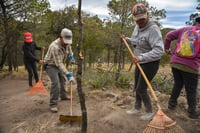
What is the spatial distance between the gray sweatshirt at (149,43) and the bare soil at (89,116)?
109 centimetres

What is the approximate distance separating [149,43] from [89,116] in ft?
5.48

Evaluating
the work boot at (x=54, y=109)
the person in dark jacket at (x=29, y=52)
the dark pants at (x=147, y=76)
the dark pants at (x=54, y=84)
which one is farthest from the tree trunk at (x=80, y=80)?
the person in dark jacket at (x=29, y=52)

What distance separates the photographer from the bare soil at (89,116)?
3.29m

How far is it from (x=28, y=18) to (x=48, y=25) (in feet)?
3.56

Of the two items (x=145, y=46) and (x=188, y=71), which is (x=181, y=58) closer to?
(x=188, y=71)

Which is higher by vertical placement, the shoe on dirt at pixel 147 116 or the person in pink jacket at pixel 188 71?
the person in pink jacket at pixel 188 71

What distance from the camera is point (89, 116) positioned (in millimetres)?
3789

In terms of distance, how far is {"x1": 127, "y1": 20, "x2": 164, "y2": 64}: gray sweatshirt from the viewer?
122 inches

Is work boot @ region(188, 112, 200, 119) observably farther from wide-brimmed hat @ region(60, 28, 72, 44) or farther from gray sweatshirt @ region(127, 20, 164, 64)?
wide-brimmed hat @ region(60, 28, 72, 44)

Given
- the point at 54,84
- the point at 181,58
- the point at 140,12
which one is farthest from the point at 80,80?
the point at 181,58

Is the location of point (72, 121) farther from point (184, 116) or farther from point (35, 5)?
point (35, 5)

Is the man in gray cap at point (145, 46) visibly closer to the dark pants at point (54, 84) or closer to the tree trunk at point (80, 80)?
the tree trunk at point (80, 80)

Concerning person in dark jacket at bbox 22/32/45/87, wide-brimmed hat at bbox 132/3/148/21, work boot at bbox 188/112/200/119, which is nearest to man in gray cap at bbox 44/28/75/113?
wide-brimmed hat at bbox 132/3/148/21

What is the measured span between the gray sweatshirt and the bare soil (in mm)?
1087
